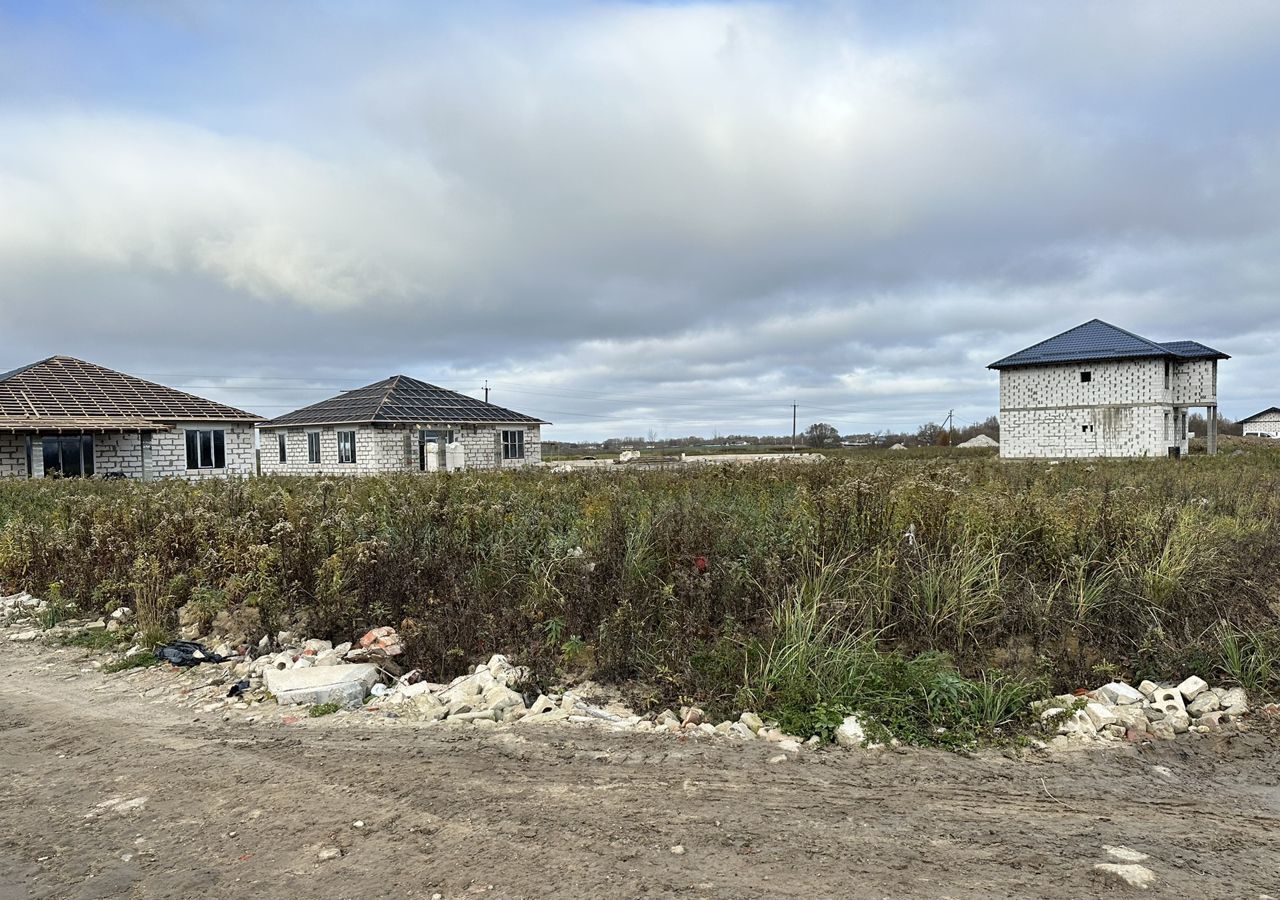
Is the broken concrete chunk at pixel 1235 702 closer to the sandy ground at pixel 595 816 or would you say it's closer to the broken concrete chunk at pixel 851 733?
the sandy ground at pixel 595 816

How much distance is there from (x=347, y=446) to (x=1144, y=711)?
31.9 metres

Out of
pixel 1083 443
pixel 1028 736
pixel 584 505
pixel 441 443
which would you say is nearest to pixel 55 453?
pixel 441 443

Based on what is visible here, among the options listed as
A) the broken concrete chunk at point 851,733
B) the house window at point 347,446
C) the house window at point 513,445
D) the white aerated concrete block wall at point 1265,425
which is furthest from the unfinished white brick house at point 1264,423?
the broken concrete chunk at point 851,733

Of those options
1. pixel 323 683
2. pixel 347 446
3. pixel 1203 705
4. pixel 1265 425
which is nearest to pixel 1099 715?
pixel 1203 705

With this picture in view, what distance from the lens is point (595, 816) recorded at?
136 inches

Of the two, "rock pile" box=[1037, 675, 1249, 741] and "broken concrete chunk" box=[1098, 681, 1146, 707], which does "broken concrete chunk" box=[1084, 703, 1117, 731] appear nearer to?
"rock pile" box=[1037, 675, 1249, 741]

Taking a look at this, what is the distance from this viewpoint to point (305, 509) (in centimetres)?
888

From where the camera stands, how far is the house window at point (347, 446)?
3206cm

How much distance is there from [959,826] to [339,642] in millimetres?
4945

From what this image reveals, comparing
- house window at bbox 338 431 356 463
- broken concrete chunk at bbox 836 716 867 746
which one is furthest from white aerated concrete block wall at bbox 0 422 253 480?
broken concrete chunk at bbox 836 716 867 746

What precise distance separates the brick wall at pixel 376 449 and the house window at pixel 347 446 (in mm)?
216

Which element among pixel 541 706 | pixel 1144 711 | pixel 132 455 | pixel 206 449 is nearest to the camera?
pixel 1144 711

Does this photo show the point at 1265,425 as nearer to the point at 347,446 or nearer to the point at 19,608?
the point at 347,446

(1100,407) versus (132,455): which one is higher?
(1100,407)
